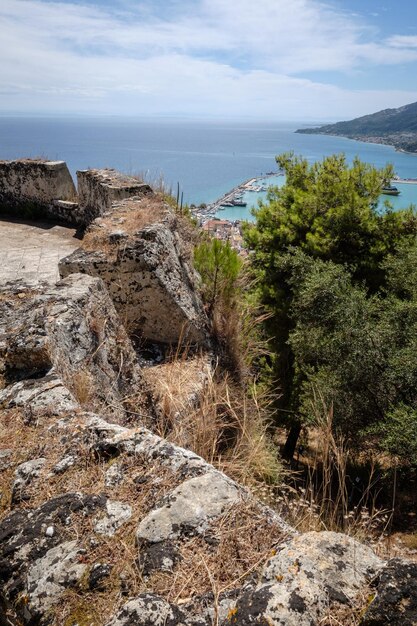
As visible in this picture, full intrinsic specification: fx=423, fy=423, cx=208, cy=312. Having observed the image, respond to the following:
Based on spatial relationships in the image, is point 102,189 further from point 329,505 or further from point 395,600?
point 395,600

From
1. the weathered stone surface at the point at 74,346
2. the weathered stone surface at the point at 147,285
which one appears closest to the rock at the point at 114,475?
the weathered stone surface at the point at 74,346

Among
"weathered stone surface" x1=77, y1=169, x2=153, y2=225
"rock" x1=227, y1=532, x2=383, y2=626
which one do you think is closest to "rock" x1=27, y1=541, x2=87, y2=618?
"rock" x1=227, y1=532, x2=383, y2=626

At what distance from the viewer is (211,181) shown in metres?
98.3

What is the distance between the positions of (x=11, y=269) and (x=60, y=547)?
697 centimetres

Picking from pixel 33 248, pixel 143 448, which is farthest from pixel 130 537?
pixel 33 248

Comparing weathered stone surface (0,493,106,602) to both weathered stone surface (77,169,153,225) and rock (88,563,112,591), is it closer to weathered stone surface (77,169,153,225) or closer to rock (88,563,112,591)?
rock (88,563,112,591)

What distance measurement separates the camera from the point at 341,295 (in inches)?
370

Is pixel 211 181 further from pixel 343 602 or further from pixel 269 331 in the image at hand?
pixel 343 602

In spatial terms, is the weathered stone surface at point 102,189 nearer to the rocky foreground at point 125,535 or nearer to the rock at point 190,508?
the rocky foreground at point 125,535

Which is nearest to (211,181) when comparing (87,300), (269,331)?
(269,331)

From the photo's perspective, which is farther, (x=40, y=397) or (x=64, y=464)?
(x=40, y=397)

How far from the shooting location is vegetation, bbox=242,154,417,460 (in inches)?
326

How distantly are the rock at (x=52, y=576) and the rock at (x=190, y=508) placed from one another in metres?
0.27

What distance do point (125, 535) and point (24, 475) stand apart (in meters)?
0.71
